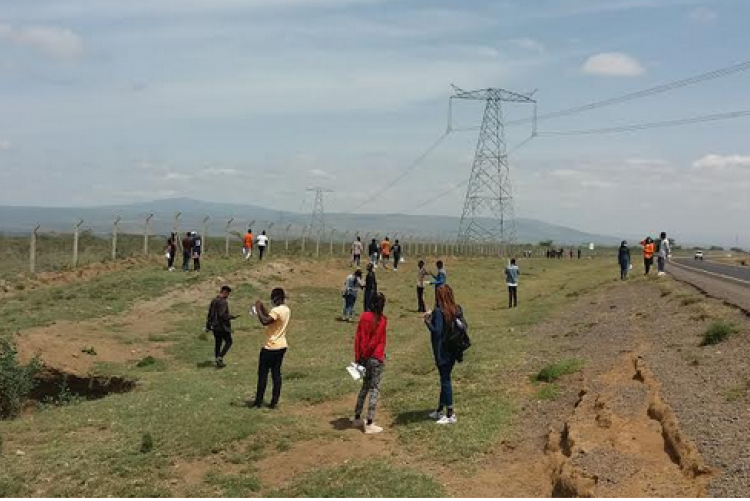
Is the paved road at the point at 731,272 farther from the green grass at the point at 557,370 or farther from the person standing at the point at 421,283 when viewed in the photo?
the green grass at the point at 557,370

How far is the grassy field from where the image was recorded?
31.2 feet

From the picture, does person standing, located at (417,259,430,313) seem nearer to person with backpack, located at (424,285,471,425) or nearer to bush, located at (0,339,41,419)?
bush, located at (0,339,41,419)

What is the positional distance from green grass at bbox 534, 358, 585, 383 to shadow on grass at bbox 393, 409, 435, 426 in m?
2.61

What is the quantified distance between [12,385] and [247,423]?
18.7 ft

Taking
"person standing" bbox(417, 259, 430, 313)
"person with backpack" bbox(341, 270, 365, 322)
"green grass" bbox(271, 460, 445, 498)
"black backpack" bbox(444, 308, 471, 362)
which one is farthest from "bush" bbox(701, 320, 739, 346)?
"person standing" bbox(417, 259, 430, 313)

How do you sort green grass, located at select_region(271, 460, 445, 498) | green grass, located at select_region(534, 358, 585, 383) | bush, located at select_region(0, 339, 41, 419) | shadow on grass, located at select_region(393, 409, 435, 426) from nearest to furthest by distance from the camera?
1. green grass, located at select_region(271, 460, 445, 498)
2. shadow on grass, located at select_region(393, 409, 435, 426)
3. green grass, located at select_region(534, 358, 585, 383)
4. bush, located at select_region(0, 339, 41, 419)

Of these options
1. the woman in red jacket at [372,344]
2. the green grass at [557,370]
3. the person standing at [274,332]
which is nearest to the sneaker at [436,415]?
the woman in red jacket at [372,344]

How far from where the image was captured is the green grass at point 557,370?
540 inches

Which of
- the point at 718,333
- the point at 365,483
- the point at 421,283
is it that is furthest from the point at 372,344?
the point at 421,283

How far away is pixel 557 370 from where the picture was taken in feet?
45.6

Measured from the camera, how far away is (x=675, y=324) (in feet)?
59.4

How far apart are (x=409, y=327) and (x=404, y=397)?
1052 centimetres

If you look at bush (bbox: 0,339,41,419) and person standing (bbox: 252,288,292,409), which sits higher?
person standing (bbox: 252,288,292,409)

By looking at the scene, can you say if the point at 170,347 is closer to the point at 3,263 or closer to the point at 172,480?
the point at 172,480
